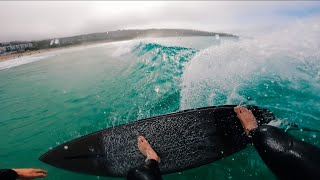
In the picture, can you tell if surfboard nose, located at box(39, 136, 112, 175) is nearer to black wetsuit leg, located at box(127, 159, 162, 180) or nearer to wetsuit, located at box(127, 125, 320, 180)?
black wetsuit leg, located at box(127, 159, 162, 180)

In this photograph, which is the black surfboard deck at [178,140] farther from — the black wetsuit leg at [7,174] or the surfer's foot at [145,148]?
the black wetsuit leg at [7,174]

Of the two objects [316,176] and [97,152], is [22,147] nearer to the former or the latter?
[97,152]

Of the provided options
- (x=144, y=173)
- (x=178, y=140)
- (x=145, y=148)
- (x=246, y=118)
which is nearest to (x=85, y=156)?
(x=145, y=148)

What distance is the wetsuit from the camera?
2.27 m

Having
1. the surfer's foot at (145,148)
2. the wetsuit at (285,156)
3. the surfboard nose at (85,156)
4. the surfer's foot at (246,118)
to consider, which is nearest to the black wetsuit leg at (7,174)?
the surfboard nose at (85,156)

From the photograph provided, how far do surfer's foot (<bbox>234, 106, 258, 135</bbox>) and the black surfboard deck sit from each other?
0.16 meters

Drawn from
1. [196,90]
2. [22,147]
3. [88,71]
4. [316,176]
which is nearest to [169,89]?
[196,90]

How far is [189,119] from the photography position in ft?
13.6

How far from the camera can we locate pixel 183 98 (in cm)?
687

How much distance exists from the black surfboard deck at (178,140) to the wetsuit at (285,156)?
1197 mm

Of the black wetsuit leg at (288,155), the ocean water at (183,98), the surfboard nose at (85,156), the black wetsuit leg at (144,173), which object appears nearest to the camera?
the black wetsuit leg at (288,155)

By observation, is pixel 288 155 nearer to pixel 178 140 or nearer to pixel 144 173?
pixel 144 173

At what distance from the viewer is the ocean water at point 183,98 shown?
507 cm

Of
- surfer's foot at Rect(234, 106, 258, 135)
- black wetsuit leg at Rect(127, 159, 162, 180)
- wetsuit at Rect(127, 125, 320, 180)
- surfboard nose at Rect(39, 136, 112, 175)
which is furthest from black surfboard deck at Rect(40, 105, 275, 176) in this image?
wetsuit at Rect(127, 125, 320, 180)
